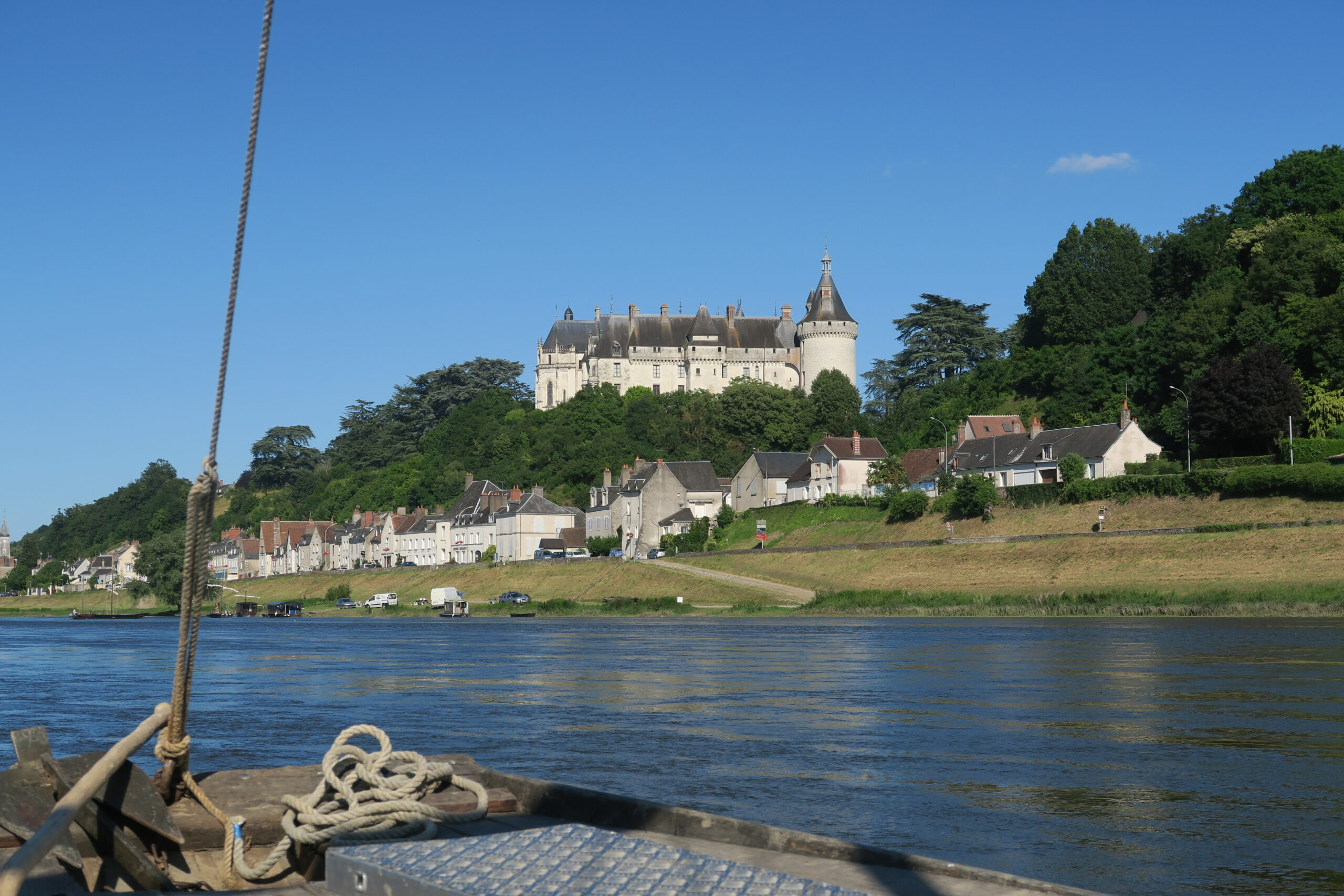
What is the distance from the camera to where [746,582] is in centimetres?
6850

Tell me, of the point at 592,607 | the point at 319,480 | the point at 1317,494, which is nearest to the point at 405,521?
the point at 319,480

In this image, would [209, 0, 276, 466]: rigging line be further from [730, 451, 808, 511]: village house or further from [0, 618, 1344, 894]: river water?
[730, 451, 808, 511]: village house

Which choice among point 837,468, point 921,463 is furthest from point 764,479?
point 921,463

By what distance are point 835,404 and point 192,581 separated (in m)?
114

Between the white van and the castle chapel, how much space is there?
6161 cm

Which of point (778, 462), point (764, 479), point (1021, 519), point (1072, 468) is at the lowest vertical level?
point (1021, 519)

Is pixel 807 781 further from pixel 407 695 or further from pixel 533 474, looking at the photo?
pixel 533 474

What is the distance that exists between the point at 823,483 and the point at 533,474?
147 feet

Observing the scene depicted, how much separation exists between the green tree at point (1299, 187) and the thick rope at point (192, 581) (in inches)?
3180

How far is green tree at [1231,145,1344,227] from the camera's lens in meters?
76.1

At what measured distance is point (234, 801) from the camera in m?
6.67

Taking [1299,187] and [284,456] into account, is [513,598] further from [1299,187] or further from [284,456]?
[284,456]

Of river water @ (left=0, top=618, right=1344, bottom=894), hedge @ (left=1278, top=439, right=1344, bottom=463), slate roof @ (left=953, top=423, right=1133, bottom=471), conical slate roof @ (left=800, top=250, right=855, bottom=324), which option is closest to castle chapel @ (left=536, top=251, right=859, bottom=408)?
conical slate roof @ (left=800, top=250, right=855, bottom=324)

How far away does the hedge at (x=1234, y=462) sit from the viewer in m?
61.0
